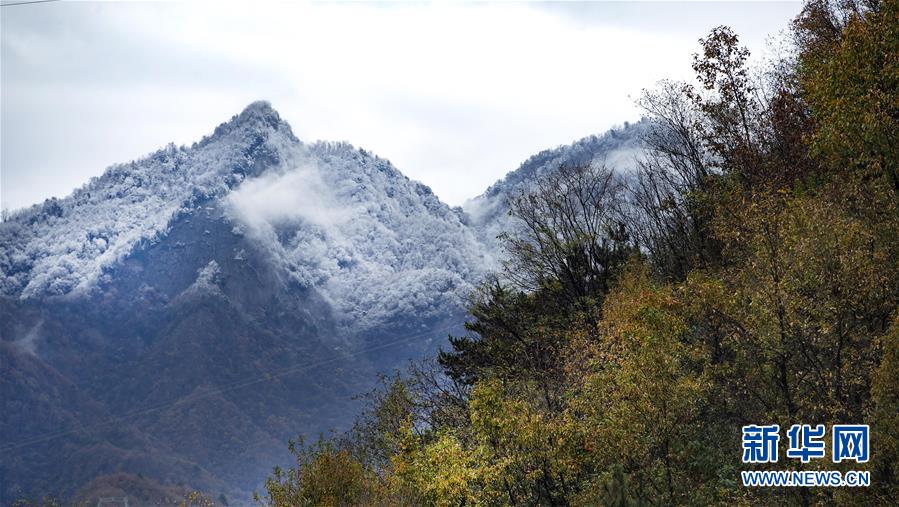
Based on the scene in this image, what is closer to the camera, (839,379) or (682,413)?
(839,379)

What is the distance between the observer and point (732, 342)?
87.2 feet

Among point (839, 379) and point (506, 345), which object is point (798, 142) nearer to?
point (839, 379)

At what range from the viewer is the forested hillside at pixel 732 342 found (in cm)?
2350

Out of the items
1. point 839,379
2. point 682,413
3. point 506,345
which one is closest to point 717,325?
point 682,413

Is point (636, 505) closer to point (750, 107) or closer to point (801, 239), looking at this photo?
point (801, 239)

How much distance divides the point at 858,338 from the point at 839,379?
4.02ft

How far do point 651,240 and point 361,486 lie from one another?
23.5 m

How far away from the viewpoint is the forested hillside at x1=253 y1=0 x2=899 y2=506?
23500mm

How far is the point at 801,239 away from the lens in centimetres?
2367

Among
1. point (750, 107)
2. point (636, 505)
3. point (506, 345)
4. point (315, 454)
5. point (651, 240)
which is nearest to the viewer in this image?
point (636, 505)

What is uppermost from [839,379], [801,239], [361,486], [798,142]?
[798,142]

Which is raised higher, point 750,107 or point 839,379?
point 750,107

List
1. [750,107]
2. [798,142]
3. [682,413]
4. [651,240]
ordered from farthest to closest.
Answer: [651,240]
[750,107]
[798,142]
[682,413]

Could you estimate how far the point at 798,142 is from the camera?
35.8m
